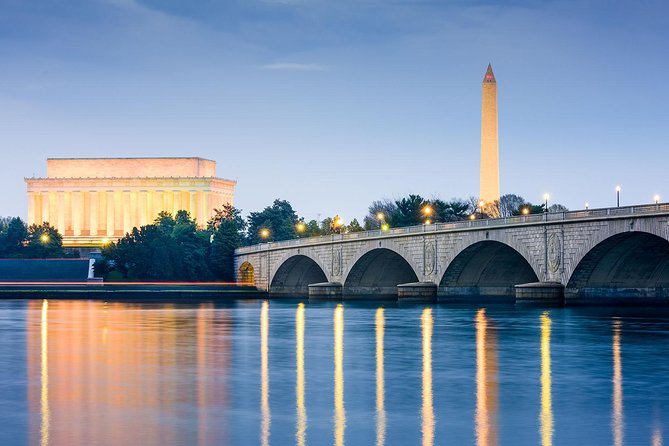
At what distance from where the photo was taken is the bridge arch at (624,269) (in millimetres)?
79062

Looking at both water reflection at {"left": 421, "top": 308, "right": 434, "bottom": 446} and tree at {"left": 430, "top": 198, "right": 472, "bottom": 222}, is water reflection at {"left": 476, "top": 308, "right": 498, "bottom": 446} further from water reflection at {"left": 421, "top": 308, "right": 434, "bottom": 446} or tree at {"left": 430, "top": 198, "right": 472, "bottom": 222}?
tree at {"left": 430, "top": 198, "right": 472, "bottom": 222}

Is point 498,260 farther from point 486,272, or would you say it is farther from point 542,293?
point 542,293

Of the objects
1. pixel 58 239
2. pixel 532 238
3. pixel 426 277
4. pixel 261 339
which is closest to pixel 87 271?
pixel 58 239

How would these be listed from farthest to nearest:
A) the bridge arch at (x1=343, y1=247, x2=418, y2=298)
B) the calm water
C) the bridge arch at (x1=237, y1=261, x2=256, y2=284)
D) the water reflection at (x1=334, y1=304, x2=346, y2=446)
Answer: the bridge arch at (x1=237, y1=261, x2=256, y2=284) < the bridge arch at (x1=343, y1=247, x2=418, y2=298) < the calm water < the water reflection at (x1=334, y1=304, x2=346, y2=446)

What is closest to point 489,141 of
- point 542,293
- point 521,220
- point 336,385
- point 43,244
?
point 521,220

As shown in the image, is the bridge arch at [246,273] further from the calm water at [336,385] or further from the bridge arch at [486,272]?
the calm water at [336,385]

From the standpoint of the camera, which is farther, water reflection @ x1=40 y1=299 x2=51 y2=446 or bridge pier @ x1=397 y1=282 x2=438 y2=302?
bridge pier @ x1=397 y1=282 x2=438 y2=302

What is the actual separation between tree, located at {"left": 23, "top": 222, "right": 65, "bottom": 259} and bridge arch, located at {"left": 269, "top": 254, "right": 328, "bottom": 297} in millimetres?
59646

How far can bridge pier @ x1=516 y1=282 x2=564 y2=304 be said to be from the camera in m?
82.6

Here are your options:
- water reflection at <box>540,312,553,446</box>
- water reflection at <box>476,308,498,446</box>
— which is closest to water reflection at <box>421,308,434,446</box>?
water reflection at <box>476,308,498,446</box>

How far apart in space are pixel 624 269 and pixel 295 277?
62.7 meters

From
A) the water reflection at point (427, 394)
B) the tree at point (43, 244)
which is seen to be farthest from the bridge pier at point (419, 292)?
the tree at point (43, 244)

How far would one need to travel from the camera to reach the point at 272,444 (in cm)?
2205

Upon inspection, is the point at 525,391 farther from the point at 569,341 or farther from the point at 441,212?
the point at 441,212
